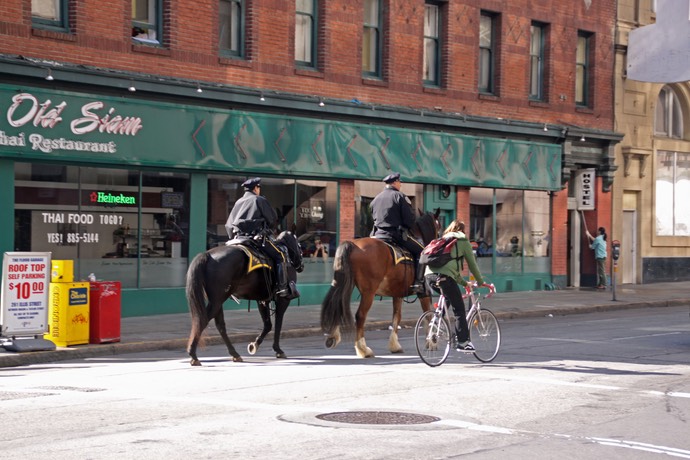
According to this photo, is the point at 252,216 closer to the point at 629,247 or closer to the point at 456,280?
the point at 456,280

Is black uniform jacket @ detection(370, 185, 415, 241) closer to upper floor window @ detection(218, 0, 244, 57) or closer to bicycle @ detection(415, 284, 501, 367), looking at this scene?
bicycle @ detection(415, 284, 501, 367)

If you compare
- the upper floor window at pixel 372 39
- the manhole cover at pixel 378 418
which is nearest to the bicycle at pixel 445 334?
the manhole cover at pixel 378 418

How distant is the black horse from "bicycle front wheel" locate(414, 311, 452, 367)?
2.35 m

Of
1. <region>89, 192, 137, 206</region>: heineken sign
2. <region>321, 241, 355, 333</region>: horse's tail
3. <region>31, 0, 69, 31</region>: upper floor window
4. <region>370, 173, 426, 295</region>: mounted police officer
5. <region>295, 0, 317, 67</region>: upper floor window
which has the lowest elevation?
<region>321, 241, 355, 333</region>: horse's tail

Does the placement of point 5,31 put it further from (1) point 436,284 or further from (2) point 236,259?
(1) point 436,284

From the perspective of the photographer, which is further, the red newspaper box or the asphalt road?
the red newspaper box

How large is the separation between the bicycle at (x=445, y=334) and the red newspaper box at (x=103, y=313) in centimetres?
527

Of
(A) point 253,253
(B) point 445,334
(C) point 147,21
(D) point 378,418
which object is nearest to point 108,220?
(C) point 147,21

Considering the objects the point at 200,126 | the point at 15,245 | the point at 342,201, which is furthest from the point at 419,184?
the point at 15,245

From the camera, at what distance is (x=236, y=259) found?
15.4 meters

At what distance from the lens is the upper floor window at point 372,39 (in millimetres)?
27578

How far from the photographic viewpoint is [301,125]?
25594mm

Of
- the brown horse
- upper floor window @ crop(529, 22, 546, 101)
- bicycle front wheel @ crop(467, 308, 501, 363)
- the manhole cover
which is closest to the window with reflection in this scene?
upper floor window @ crop(529, 22, 546, 101)

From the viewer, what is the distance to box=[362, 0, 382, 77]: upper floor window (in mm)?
27578
